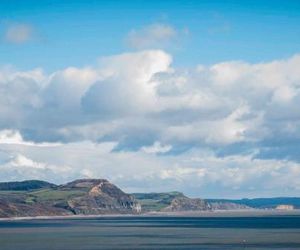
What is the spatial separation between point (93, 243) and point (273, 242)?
147 feet

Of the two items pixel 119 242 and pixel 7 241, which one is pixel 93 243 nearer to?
pixel 119 242

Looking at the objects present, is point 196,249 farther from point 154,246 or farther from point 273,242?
point 273,242

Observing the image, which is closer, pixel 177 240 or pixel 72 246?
pixel 72 246

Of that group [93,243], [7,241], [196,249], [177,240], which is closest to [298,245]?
[196,249]

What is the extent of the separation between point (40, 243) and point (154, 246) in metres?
31.5

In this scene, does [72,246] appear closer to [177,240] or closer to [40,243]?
[40,243]

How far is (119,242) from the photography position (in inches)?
6727

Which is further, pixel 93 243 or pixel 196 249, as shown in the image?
pixel 93 243

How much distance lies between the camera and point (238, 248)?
14588 cm

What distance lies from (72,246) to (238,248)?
39405 mm

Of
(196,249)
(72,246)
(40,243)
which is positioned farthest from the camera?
(40,243)

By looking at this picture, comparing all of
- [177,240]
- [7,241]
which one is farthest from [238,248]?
[7,241]

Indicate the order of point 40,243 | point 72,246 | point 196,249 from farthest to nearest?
point 40,243 → point 72,246 → point 196,249

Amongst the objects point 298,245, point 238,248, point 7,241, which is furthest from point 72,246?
point 298,245
